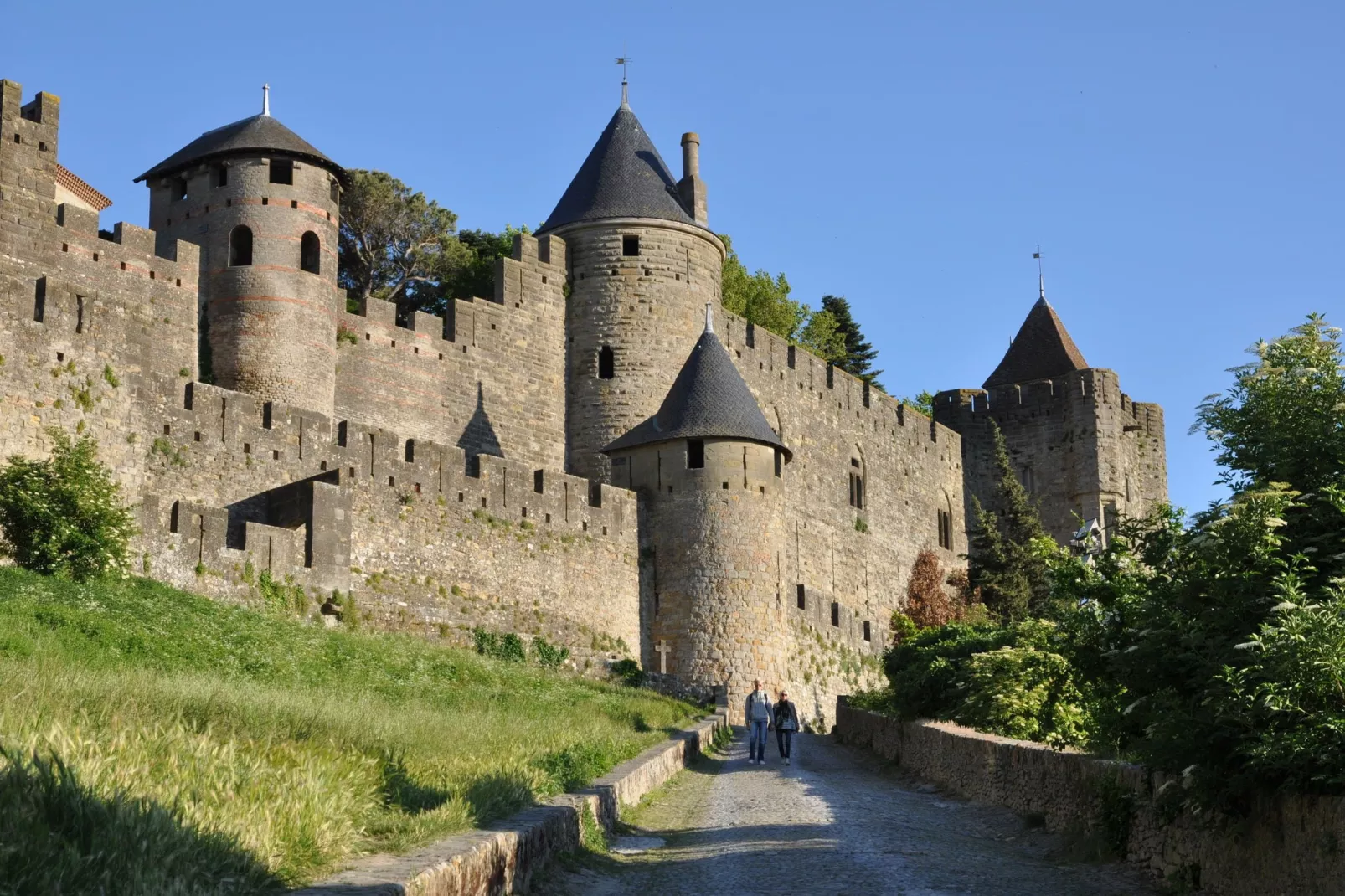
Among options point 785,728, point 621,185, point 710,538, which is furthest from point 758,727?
point 621,185

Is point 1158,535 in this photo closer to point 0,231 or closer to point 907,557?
point 0,231

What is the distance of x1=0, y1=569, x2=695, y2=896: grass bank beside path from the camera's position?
6.40 m

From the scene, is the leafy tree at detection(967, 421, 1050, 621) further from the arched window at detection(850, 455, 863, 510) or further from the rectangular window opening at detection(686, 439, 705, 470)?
the rectangular window opening at detection(686, 439, 705, 470)

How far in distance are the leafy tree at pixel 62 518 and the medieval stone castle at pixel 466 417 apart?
3.65 ft

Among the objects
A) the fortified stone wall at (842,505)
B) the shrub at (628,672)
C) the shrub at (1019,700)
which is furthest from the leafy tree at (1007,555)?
the shrub at (1019,700)

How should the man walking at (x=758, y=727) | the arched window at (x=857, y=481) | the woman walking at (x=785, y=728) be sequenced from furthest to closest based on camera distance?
the arched window at (x=857, y=481) < the woman walking at (x=785, y=728) < the man walking at (x=758, y=727)

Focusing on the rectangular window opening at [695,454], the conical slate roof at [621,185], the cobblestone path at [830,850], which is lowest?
the cobblestone path at [830,850]

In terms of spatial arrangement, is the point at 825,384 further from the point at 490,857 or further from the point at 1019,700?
the point at 490,857

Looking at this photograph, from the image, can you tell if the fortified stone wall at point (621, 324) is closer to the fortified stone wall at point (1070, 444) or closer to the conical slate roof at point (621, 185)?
the conical slate roof at point (621, 185)

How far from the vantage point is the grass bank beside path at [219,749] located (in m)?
6.40

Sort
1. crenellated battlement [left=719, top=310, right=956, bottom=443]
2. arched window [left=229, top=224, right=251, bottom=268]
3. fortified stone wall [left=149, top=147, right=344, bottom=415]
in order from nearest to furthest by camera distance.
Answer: fortified stone wall [left=149, top=147, right=344, bottom=415]
arched window [left=229, top=224, right=251, bottom=268]
crenellated battlement [left=719, top=310, right=956, bottom=443]

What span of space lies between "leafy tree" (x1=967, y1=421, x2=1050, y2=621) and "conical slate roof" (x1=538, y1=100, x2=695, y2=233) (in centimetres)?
1329

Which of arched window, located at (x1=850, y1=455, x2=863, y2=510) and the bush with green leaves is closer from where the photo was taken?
the bush with green leaves

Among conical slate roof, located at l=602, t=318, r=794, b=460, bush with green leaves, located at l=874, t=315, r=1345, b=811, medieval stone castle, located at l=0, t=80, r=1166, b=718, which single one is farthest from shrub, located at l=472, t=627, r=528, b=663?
bush with green leaves, located at l=874, t=315, r=1345, b=811
